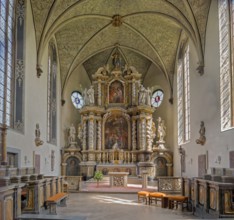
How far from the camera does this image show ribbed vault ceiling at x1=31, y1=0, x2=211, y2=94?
60.0 ft

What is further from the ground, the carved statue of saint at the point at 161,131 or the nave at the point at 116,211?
the carved statue of saint at the point at 161,131

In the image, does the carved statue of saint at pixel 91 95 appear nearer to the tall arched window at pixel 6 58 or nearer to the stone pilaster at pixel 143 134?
the stone pilaster at pixel 143 134

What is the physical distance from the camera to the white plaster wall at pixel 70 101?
2659 centimetres

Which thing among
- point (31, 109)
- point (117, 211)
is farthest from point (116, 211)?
point (31, 109)

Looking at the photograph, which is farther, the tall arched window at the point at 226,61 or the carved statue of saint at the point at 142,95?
the carved statue of saint at the point at 142,95

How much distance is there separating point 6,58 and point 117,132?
1333 cm

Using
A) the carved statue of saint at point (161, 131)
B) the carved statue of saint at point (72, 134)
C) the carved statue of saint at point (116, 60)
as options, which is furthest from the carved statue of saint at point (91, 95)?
the carved statue of saint at point (161, 131)

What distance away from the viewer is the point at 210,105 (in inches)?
645

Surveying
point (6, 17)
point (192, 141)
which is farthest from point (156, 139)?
point (6, 17)

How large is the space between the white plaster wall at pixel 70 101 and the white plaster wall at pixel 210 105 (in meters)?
10.3

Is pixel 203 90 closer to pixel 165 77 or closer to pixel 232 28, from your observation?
pixel 232 28

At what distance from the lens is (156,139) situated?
88.7 ft

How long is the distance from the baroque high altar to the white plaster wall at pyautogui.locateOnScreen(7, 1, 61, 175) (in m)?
5.14

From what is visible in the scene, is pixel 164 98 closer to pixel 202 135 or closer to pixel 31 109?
pixel 202 135
